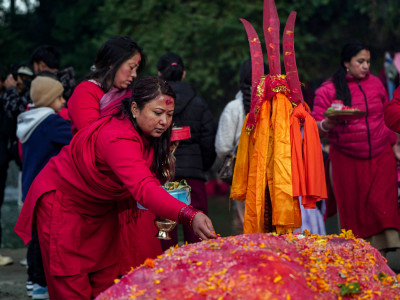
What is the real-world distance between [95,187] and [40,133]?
6.45ft

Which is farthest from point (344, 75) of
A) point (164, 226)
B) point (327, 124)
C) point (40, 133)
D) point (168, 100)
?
point (164, 226)

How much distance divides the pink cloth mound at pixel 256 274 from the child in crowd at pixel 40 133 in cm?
261

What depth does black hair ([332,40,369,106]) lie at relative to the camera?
20.7ft

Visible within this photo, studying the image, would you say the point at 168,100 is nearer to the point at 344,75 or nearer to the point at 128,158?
the point at 128,158

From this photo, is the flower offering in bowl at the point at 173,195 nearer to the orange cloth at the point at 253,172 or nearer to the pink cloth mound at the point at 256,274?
the pink cloth mound at the point at 256,274

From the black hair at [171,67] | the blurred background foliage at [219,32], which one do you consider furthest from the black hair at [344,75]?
the blurred background foliage at [219,32]

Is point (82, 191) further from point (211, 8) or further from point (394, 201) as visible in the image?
point (211, 8)

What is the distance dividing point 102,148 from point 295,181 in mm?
1375

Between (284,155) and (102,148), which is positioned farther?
(284,155)

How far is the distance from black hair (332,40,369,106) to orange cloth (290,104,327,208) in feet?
6.59

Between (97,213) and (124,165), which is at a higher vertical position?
(124,165)

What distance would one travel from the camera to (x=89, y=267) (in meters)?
3.91

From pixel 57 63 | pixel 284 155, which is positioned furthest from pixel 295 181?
pixel 57 63

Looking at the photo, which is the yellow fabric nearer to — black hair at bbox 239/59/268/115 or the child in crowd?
black hair at bbox 239/59/268/115
